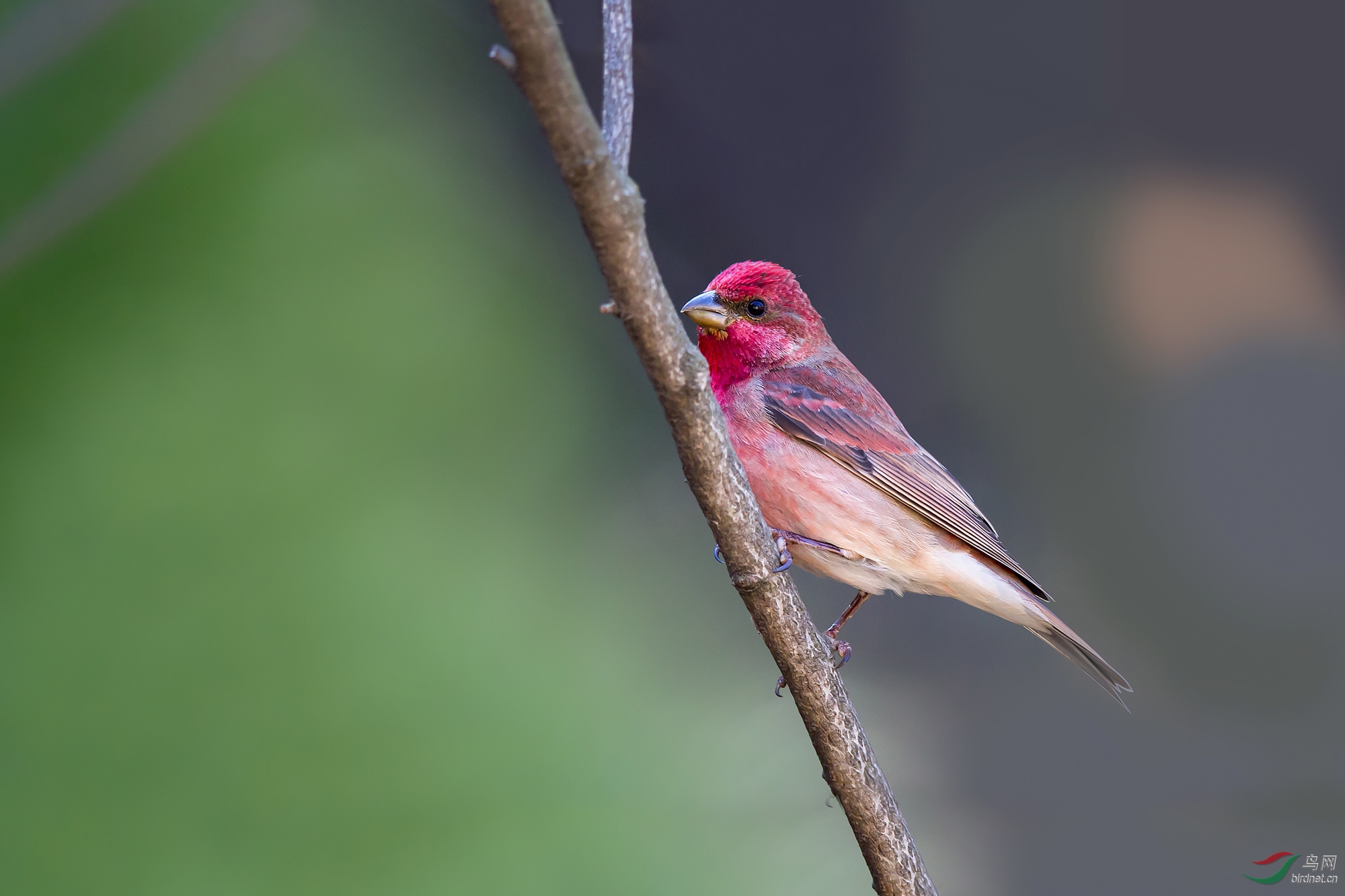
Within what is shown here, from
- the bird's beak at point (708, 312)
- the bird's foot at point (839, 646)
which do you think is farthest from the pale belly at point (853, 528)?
the bird's beak at point (708, 312)

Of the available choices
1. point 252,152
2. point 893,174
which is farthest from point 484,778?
point 893,174

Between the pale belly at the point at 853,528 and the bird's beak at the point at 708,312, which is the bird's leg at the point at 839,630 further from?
the bird's beak at the point at 708,312

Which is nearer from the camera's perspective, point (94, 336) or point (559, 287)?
point (94, 336)

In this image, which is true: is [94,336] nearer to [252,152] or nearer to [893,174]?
[252,152]

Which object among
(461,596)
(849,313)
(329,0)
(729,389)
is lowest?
(461,596)

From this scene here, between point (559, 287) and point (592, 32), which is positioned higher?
point (592, 32)

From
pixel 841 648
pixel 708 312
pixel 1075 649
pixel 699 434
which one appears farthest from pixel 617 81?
pixel 1075 649

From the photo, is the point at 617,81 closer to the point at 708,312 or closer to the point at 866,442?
the point at 708,312
